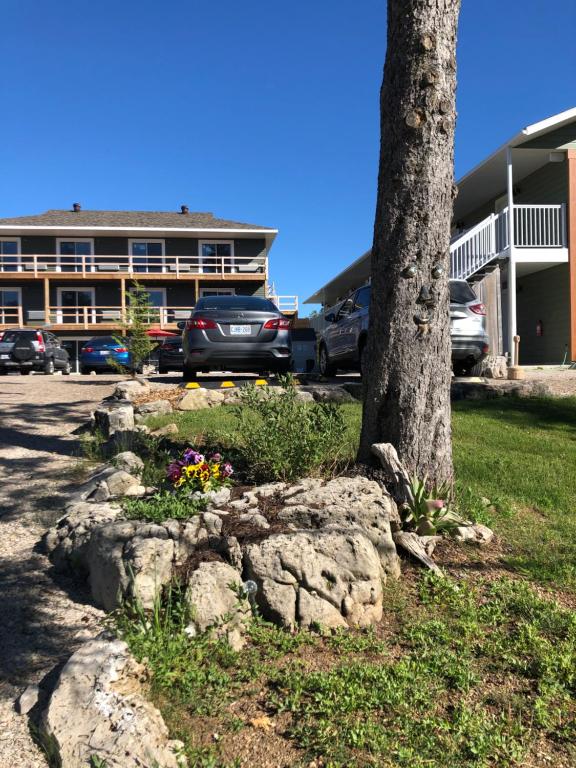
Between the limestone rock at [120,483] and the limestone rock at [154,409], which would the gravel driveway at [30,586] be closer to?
the limestone rock at [120,483]

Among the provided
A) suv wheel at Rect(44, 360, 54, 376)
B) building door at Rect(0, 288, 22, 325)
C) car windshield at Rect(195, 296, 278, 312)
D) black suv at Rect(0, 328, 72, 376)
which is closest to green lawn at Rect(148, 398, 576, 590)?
car windshield at Rect(195, 296, 278, 312)

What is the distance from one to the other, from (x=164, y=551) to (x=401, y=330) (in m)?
1.91

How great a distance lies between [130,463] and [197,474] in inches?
49.9

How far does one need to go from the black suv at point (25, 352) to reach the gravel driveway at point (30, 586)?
528 inches

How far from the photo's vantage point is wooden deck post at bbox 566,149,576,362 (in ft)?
54.6

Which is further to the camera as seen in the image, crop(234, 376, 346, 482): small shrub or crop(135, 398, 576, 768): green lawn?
crop(234, 376, 346, 482): small shrub

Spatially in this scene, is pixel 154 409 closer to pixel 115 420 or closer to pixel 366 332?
pixel 115 420

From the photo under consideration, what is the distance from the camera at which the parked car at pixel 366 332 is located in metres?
9.61

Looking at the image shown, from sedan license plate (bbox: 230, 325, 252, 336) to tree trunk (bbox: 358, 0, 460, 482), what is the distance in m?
6.06

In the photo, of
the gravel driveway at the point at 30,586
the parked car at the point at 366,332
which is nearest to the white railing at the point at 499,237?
the parked car at the point at 366,332

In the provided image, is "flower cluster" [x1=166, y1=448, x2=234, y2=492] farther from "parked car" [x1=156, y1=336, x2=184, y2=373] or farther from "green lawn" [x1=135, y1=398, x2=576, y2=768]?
"parked car" [x1=156, y1=336, x2=184, y2=373]

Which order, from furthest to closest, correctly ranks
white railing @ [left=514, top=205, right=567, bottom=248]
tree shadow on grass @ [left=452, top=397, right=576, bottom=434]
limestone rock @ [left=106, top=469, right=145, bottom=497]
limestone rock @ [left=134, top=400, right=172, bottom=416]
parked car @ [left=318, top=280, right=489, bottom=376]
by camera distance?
white railing @ [left=514, top=205, right=567, bottom=248]
parked car @ [left=318, top=280, right=489, bottom=376]
limestone rock @ [left=134, top=400, right=172, bottom=416]
tree shadow on grass @ [left=452, top=397, right=576, bottom=434]
limestone rock @ [left=106, top=469, right=145, bottom=497]

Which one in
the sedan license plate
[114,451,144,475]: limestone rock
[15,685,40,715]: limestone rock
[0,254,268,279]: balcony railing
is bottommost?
[15,685,40,715]: limestone rock

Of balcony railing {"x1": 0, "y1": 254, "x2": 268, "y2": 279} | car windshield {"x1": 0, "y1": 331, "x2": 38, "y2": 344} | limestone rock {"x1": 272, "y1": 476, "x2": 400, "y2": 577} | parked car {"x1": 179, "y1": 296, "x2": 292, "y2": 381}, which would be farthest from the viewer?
balcony railing {"x1": 0, "y1": 254, "x2": 268, "y2": 279}
